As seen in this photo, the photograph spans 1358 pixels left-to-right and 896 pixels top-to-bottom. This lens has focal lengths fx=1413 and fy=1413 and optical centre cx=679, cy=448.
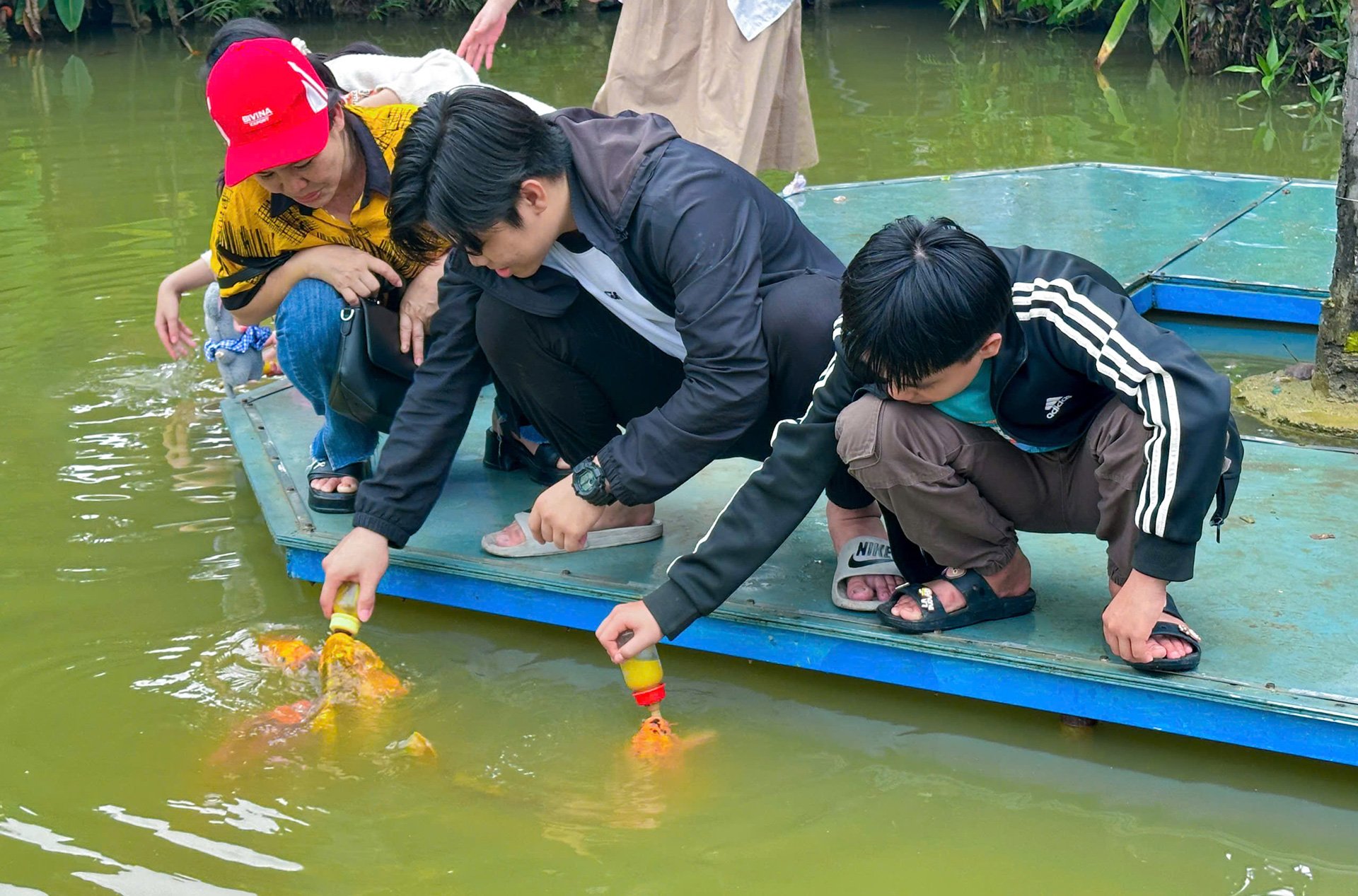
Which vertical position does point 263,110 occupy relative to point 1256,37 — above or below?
above

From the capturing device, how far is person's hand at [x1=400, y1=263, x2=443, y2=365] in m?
2.72

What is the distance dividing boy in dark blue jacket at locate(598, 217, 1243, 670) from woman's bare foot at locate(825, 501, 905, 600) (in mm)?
61

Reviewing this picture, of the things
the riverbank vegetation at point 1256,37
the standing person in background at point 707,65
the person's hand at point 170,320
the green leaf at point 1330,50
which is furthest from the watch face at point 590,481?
the green leaf at point 1330,50

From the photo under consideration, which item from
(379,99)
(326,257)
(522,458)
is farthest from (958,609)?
(379,99)

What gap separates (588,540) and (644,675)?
1.63ft

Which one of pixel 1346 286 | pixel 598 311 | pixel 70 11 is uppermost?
pixel 598 311

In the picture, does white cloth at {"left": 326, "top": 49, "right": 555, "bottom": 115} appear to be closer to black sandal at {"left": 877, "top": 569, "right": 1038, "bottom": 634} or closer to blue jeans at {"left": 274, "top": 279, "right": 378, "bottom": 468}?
blue jeans at {"left": 274, "top": 279, "right": 378, "bottom": 468}

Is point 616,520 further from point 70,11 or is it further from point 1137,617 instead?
point 70,11

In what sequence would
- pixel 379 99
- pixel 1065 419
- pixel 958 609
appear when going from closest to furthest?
pixel 1065 419
pixel 958 609
pixel 379 99

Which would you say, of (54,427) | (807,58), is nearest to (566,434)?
(54,427)

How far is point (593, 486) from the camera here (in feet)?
7.44

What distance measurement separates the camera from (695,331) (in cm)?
222

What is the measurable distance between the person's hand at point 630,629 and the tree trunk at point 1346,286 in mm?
2081

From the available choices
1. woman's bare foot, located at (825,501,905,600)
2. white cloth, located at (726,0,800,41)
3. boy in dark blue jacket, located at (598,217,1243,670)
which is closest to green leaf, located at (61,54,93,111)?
white cloth, located at (726,0,800,41)
